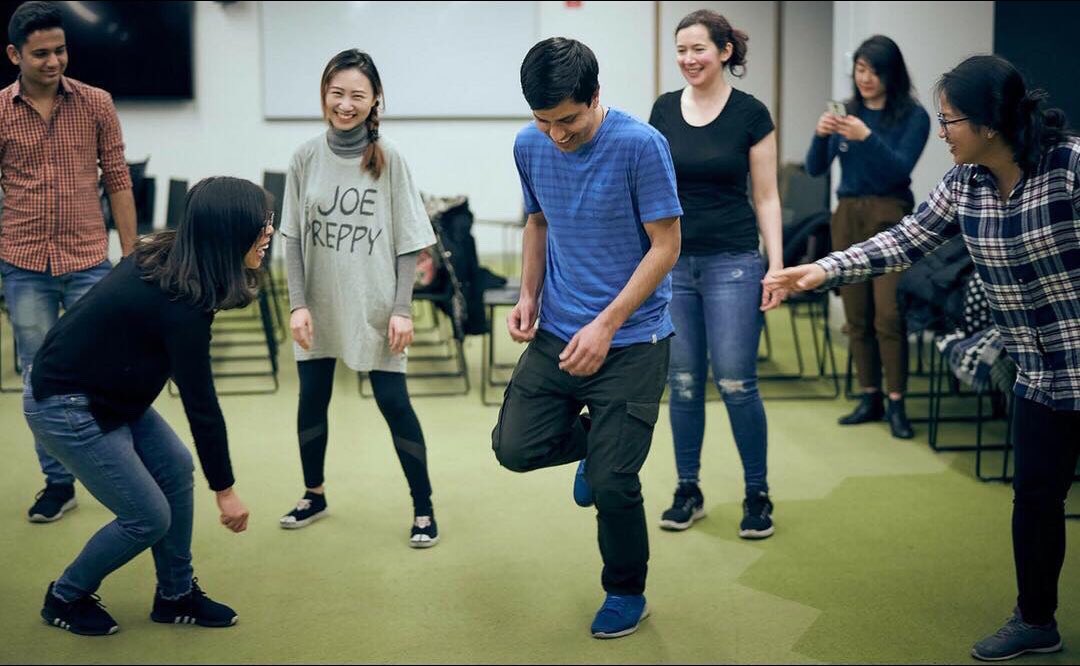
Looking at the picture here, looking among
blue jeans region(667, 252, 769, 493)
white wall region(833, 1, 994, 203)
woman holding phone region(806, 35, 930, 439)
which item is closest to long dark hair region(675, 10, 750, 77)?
blue jeans region(667, 252, 769, 493)

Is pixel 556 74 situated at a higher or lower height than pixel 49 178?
higher

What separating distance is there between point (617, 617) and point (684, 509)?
0.87 metres

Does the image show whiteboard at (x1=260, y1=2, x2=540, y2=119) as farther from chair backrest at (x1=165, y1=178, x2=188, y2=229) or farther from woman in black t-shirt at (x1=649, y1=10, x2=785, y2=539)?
woman in black t-shirt at (x1=649, y1=10, x2=785, y2=539)

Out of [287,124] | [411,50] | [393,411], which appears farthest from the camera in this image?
[287,124]

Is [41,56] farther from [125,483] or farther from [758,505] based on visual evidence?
[758,505]

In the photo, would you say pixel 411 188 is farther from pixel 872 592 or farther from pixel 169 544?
pixel 872 592

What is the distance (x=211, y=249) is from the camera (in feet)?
8.47

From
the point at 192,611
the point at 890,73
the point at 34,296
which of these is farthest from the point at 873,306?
the point at 34,296

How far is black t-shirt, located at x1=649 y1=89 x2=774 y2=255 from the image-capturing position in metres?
3.39

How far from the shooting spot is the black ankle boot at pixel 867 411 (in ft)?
16.2

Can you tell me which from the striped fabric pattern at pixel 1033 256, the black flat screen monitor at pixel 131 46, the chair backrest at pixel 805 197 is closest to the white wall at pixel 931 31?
the chair backrest at pixel 805 197

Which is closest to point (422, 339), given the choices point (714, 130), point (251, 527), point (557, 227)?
point (251, 527)

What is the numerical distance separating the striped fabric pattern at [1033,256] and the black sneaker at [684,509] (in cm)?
114

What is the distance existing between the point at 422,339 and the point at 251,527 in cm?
330
